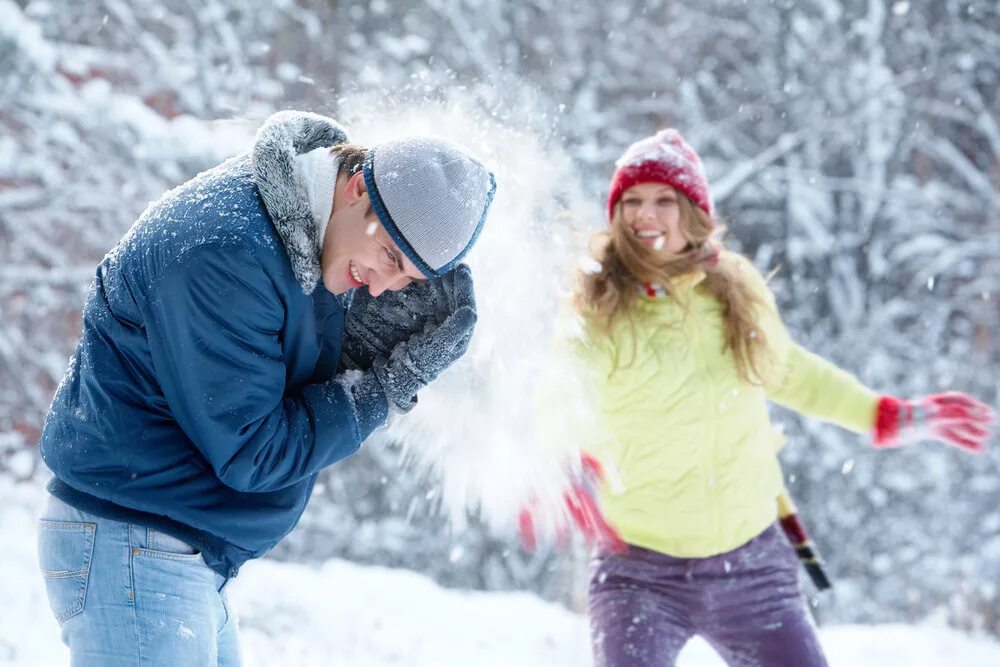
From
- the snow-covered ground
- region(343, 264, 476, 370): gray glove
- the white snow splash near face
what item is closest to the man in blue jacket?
region(343, 264, 476, 370): gray glove

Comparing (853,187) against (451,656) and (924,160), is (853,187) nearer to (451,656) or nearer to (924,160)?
(924,160)

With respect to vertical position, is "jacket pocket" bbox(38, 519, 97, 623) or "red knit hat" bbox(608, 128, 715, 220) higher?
"red knit hat" bbox(608, 128, 715, 220)

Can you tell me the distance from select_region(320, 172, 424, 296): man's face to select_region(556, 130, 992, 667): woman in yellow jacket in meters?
1.12

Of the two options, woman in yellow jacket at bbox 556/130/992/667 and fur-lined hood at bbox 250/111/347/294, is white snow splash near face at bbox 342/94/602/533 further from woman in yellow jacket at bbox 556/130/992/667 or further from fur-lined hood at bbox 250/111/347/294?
fur-lined hood at bbox 250/111/347/294

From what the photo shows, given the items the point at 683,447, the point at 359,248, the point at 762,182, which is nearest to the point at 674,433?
the point at 683,447

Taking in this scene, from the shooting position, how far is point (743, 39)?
10570 mm

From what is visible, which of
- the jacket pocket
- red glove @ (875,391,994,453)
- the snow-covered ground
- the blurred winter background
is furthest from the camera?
the blurred winter background

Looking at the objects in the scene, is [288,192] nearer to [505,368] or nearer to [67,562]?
[67,562]

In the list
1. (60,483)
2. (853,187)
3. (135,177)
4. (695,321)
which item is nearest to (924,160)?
(853,187)

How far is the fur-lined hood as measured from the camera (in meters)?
1.76

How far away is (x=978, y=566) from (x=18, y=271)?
10.2 meters

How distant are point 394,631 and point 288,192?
423 cm

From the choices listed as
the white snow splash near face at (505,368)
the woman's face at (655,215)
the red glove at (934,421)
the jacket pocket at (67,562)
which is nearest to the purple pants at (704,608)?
the white snow splash near face at (505,368)

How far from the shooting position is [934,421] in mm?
3291
